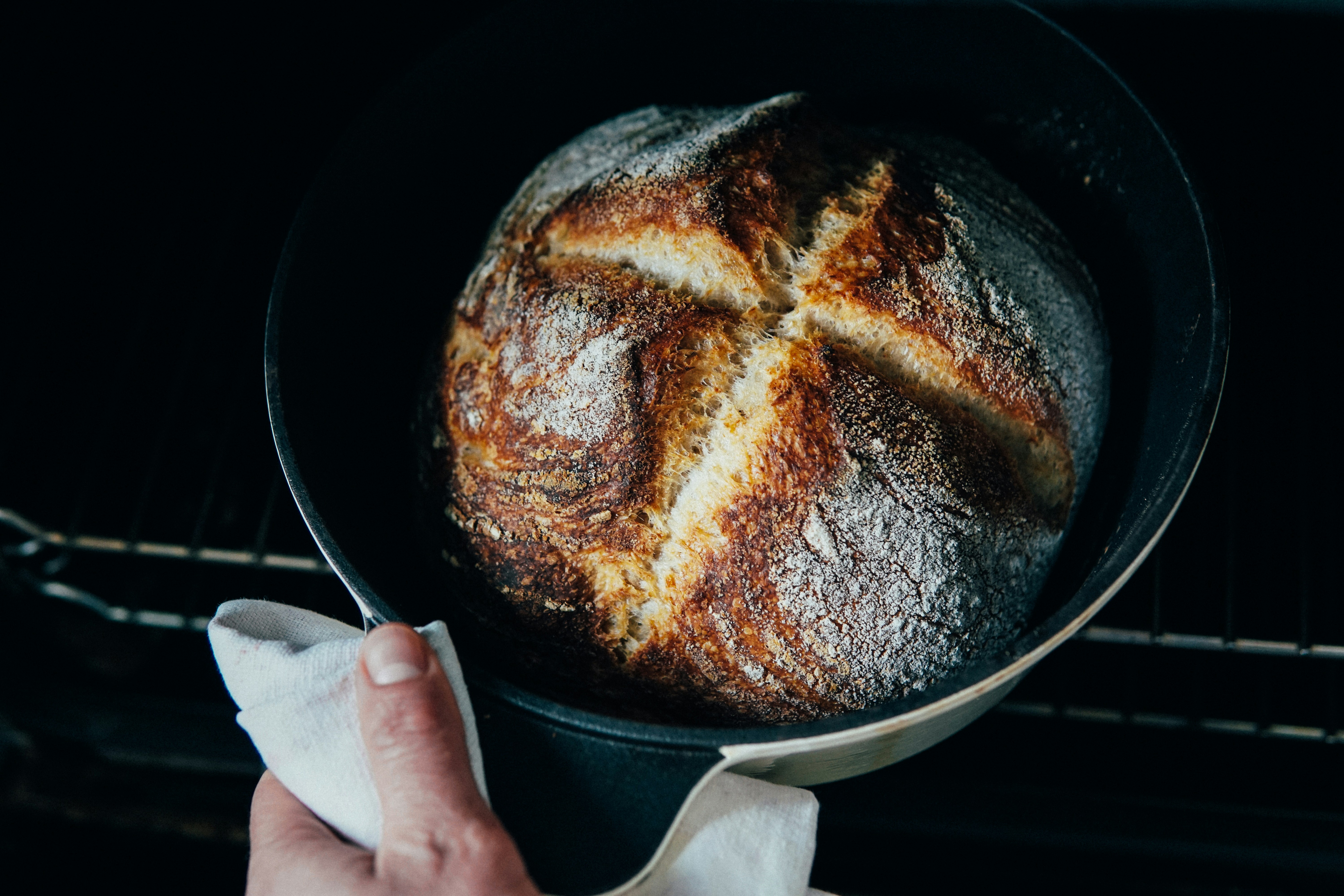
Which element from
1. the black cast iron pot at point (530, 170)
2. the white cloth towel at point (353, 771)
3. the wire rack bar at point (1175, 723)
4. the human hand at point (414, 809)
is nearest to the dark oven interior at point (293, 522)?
the wire rack bar at point (1175, 723)

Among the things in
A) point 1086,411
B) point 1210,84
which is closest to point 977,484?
point 1086,411

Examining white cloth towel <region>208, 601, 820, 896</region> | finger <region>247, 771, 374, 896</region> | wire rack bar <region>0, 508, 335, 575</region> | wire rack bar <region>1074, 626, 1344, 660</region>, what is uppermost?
wire rack bar <region>1074, 626, 1344, 660</region>

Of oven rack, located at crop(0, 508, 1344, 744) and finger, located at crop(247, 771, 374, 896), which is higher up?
oven rack, located at crop(0, 508, 1344, 744)

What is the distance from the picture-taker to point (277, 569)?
130 centimetres

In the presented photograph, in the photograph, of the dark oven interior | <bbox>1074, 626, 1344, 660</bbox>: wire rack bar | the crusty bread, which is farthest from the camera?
the dark oven interior

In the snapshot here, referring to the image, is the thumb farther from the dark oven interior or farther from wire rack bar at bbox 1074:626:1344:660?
wire rack bar at bbox 1074:626:1344:660

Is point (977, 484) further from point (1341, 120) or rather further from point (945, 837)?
point (1341, 120)

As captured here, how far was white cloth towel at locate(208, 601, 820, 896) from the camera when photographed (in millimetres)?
736

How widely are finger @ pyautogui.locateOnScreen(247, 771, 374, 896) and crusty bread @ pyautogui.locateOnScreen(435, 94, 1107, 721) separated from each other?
0.73 feet

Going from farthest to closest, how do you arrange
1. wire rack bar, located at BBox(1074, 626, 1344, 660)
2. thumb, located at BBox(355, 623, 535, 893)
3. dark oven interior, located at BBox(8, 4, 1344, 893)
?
dark oven interior, located at BBox(8, 4, 1344, 893) → wire rack bar, located at BBox(1074, 626, 1344, 660) → thumb, located at BBox(355, 623, 535, 893)

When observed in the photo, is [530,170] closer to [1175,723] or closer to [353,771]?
[353,771]

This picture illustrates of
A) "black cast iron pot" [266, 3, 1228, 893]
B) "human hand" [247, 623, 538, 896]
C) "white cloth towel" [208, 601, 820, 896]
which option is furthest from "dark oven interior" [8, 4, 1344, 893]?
"human hand" [247, 623, 538, 896]

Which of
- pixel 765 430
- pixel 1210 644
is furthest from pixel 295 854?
pixel 1210 644

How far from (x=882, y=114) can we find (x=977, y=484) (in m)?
0.52
